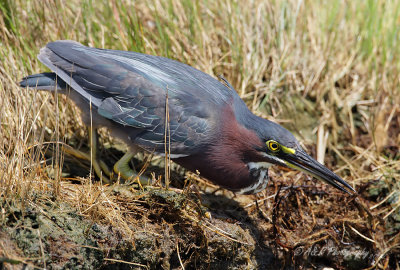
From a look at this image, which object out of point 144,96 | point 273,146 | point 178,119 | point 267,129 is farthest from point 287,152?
point 144,96

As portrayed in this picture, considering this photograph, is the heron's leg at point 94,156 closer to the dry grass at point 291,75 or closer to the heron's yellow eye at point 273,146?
the dry grass at point 291,75

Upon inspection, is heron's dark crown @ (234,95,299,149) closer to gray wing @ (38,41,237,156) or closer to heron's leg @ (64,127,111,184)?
gray wing @ (38,41,237,156)

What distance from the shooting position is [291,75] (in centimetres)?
470

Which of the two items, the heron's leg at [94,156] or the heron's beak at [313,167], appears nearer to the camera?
the heron's beak at [313,167]

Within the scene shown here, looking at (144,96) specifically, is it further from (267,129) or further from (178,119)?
(267,129)

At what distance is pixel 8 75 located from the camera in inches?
136

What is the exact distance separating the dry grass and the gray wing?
0.43 metres

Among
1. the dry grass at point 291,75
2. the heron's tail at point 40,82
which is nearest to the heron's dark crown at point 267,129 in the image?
the dry grass at point 291,75

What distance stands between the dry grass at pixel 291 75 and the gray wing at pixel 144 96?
1.42 feet

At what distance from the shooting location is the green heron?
333 cm

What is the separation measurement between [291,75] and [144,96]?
6.38 ft

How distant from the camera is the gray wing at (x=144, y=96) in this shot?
10.9 feet

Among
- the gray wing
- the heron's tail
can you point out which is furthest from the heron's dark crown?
the heron's tail

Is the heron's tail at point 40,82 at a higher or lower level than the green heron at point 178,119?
higher
